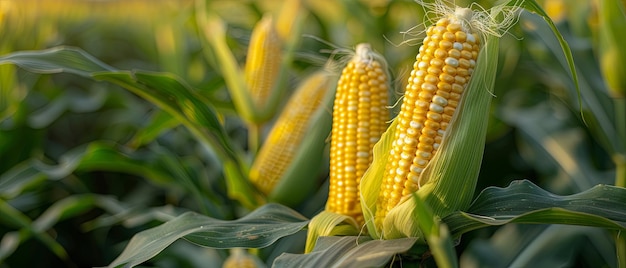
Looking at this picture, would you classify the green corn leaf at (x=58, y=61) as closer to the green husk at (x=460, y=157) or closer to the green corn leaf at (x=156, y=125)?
the green corn leaf at (x=156, y=125)

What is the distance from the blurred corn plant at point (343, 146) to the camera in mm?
1229

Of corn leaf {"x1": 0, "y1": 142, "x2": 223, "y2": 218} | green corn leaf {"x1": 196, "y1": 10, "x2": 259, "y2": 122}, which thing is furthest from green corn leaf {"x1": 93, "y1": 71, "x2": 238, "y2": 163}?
green corn leaf {"x1": 196, "y1": 10, "x2": 259, "y2": 122}

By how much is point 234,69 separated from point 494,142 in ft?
3.57

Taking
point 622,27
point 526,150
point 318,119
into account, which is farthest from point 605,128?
point 318,119

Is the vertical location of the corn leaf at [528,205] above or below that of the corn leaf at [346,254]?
above

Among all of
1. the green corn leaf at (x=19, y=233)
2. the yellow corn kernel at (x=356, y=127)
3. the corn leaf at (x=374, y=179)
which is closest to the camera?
the corn leaf at (x=374, y=179)

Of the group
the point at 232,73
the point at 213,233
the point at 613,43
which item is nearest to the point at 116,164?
the point at 232,73

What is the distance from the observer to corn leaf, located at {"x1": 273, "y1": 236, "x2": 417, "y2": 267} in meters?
1.16

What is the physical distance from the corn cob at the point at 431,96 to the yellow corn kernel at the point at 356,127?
6.3 inches

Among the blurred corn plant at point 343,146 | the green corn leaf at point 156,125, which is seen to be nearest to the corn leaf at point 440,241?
the blurred corn plant at point 343,146

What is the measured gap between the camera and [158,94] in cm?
174

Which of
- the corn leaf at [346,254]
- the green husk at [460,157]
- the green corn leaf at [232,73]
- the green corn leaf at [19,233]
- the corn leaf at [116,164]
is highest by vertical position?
the green corn leaf at [232,73]

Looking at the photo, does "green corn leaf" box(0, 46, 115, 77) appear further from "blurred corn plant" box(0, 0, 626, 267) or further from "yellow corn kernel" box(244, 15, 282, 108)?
"yellow corn kernel" box(244, 15, 282, 108)

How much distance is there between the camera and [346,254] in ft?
4.04
